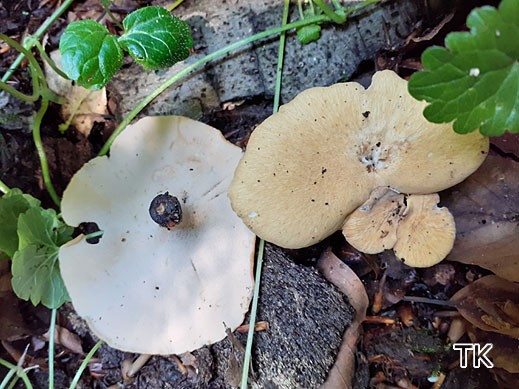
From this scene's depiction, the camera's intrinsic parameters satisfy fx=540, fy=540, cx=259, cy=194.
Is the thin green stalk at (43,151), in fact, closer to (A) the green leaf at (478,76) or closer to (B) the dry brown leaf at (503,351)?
(A) the green leaf at (478,76)

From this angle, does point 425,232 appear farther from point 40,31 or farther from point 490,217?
point 40,31

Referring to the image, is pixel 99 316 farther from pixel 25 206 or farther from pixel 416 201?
pixel 416 201

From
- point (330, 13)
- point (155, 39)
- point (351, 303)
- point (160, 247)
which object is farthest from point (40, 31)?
point (351, 303)

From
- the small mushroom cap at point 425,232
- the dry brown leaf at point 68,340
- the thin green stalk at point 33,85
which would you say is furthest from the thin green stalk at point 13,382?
the small mushroom cap at point 425,232

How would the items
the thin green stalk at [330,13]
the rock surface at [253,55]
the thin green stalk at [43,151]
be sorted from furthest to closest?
the thin green stalk at [43,151] → the rock surface at [253,55] → the thin green stalk at [330,13]

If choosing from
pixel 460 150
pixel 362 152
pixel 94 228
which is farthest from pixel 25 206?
pixel 460 150

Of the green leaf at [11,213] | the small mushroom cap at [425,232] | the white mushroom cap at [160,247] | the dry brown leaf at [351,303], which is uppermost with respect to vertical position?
the green leaf at [11,213]
